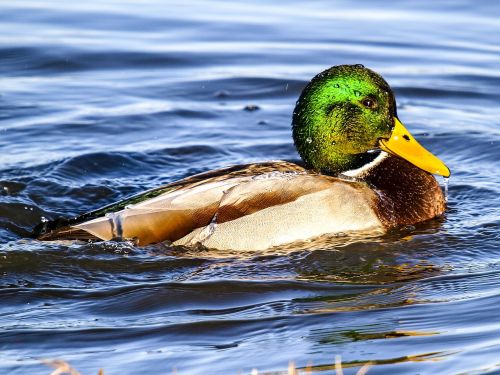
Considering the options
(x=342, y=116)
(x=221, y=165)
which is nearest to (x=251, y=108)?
(x=221, y=165)

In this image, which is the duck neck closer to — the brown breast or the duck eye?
the brown breast

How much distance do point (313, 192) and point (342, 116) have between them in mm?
845

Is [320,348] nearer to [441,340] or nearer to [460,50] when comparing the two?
[441,340]

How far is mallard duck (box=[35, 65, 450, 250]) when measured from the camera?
7281 mm

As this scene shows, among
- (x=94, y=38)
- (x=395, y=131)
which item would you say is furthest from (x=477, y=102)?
(x=94, y=38)

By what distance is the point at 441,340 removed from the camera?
534 centimetres

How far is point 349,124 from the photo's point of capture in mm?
7918

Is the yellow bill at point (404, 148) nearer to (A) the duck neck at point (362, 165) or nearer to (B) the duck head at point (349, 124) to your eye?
(B) the duck head at point (349, 124)

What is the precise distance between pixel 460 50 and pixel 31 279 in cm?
733

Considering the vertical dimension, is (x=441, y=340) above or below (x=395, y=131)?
below

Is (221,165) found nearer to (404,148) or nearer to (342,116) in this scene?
(342,116)

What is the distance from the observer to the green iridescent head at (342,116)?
7816mm

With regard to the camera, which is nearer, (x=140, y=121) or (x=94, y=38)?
(x=140, y=121)

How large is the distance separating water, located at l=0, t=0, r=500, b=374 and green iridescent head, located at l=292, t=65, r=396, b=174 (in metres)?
0.78
